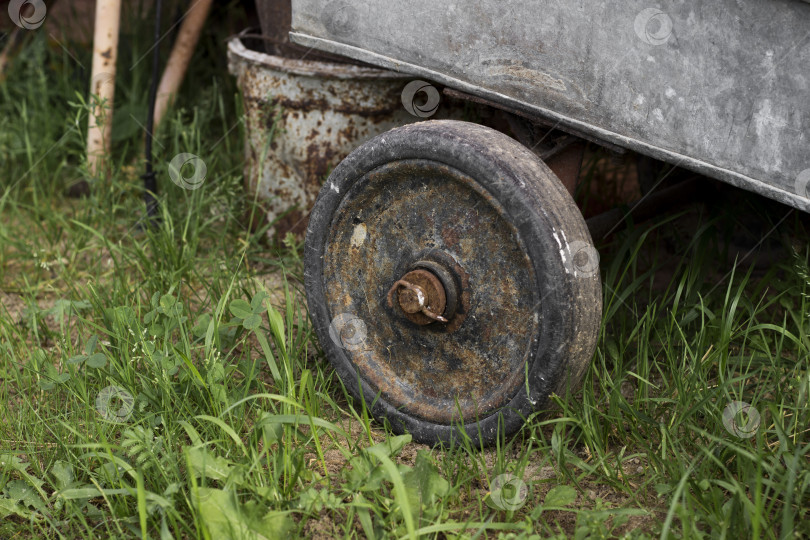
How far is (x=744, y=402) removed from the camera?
1761 mm

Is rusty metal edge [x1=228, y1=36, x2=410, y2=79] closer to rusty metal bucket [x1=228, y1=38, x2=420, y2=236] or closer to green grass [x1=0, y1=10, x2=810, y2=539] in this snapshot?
rusty metal bucket [x1=228, y1=38, x2=420, y2=236]
